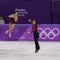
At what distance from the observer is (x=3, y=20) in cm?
2562

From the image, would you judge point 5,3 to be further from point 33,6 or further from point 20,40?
point 20,40

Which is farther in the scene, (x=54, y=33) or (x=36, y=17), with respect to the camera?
(x=36, y=17)

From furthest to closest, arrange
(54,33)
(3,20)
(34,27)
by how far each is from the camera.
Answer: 1. (3,20)
2. (54,33)
3. (34,27)

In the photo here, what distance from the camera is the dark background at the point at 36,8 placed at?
26297mm

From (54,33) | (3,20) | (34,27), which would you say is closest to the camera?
(34,27)

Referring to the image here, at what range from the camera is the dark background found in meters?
26.3

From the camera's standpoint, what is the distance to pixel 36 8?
86.7 ft

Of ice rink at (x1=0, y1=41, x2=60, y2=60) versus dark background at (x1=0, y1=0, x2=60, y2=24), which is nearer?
ice rink at (x1=0, y1=41, x2=60, y2=60)

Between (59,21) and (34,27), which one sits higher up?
(34,27)

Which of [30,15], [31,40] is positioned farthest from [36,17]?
[31,40]

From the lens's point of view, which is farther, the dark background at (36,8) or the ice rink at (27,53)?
the dark background at (36,8)

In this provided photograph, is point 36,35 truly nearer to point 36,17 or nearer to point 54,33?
point 54,33

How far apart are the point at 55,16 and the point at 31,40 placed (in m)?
7.45

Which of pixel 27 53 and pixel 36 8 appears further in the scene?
pixel 36 8
